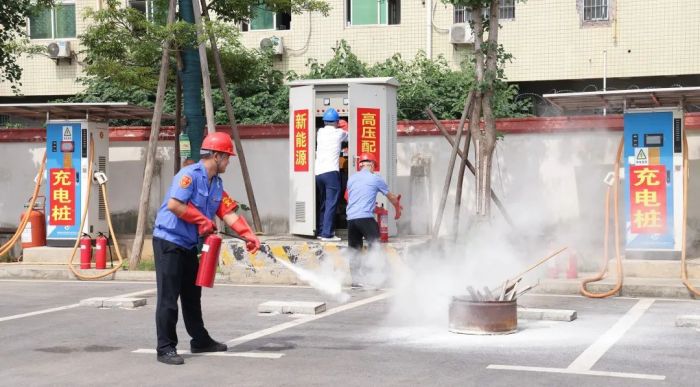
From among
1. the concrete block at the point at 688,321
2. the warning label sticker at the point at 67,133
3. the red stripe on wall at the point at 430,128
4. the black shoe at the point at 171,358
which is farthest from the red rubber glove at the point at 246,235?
the warning label sticker at the point at 67,133

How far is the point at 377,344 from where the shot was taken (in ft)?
31.2

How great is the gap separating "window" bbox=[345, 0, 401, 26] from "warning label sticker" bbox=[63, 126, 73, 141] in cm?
958

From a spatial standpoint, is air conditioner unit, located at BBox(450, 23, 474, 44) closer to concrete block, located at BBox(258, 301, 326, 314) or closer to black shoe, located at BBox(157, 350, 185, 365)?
concrete block, located at BBox(258, 301, 326, 314)

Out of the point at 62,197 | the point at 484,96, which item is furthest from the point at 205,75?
the point at 484,96

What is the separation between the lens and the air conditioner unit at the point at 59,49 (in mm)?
26734

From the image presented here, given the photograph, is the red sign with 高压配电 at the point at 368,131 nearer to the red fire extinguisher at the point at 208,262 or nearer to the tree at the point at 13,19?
the tree at the point at 13,19

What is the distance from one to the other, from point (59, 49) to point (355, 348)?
64.5 feet

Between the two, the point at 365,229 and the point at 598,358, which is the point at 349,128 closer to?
the point at 365,229

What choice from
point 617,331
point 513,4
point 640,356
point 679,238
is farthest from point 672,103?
point 513,4

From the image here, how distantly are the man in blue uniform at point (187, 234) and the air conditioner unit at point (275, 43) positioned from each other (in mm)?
16281

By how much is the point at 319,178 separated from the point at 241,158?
1.68m

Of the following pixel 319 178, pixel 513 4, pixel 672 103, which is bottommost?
pixel 319 178

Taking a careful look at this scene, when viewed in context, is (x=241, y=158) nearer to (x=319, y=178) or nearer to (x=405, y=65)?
(x=319, y=178)

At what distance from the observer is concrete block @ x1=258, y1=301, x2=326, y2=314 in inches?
456
